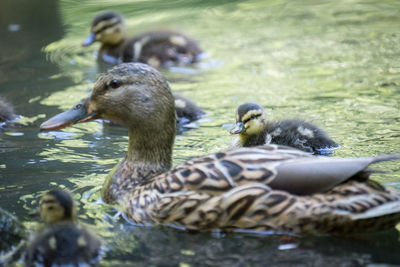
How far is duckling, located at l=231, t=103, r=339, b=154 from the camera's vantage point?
5.04 meters

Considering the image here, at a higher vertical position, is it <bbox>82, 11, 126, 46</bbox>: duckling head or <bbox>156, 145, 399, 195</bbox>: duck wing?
<bbox>82, 11, 126, 46</bbox>: duckling head

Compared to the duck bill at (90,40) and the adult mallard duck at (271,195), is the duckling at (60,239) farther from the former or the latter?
the duck bill at (90,40)

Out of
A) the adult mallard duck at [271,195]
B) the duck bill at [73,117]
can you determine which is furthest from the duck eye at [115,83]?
the adult mallard duck at [271,195]

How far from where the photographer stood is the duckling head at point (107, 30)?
8.23 meters

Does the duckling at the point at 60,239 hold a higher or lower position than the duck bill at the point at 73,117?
lower

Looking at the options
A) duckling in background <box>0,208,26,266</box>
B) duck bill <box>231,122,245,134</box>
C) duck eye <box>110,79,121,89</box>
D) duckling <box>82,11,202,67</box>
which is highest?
duck eye <box>110,79,121,89</box>

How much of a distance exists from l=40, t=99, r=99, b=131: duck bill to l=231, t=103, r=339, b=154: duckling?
3.62 ft

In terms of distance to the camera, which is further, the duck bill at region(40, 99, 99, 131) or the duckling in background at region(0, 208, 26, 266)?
the duck bill at region(40, 99, 99, 131)

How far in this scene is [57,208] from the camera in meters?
3.46

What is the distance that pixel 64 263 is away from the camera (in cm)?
340

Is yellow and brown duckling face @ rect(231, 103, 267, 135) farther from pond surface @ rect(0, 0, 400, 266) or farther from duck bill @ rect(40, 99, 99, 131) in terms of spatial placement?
duck bill @ rect(40, 99, 99, 131)

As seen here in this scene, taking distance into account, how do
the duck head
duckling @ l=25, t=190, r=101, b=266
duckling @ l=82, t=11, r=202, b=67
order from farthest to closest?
duckling @ l=82, t=11, r=202, b=67
the duck head
duckling @ l=25, t=190, r=101, b=266

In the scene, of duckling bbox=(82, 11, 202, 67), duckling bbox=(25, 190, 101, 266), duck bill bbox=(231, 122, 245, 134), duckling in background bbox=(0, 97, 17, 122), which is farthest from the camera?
duckling bbox=(82, 11, 202, 67)

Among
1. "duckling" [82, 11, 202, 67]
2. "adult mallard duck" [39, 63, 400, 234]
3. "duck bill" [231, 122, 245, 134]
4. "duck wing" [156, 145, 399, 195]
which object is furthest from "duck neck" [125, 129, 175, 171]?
"duckling" [82, 11, 202, 67]
